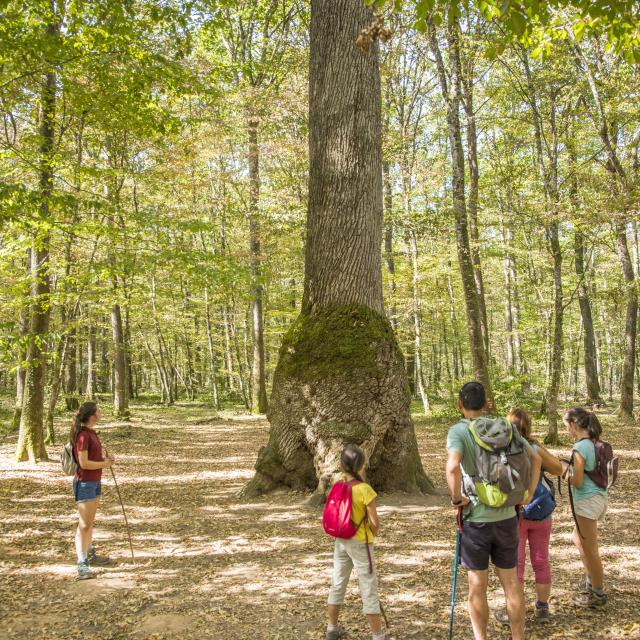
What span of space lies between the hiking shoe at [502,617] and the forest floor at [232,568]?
85 millimetres

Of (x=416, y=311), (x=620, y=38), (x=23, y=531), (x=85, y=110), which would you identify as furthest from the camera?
(x=416, y=311)

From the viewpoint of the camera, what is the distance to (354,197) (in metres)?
7.34

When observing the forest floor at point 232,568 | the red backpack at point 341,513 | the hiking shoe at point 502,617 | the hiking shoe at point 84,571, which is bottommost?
the forest floor at point 232,568

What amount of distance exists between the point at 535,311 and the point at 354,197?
2034 cm

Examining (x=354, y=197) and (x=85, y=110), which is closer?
(x=354, y=197)

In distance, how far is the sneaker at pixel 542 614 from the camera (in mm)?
3764

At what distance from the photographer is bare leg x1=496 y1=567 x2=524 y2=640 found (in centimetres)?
319

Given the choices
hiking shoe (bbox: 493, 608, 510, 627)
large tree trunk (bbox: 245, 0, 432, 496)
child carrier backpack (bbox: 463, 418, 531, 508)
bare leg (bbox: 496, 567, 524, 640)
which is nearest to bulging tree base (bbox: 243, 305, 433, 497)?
large tree trunk (bbox: 245, 0, 432, 496)

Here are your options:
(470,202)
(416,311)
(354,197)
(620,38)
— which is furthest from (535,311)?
(620,38)

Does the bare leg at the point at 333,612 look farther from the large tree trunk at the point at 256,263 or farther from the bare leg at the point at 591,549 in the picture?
the large tree trunk at the point at 256,263

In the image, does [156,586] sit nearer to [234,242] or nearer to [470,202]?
[470,202]

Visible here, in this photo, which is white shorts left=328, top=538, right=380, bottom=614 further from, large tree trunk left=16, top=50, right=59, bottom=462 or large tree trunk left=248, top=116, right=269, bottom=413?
large tree trunk left=248, top=116, right=269, bottom=413

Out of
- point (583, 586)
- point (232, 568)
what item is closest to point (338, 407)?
point (232, 568)

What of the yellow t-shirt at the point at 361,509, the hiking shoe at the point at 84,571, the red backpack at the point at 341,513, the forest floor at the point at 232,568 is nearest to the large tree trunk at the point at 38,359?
the forest floor at the point at 232,568
